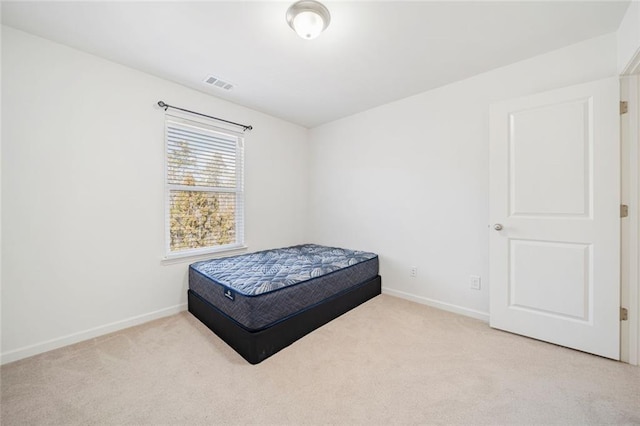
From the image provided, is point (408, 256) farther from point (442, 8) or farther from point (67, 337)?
point (67, 337)

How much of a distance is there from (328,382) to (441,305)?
5.61 feet

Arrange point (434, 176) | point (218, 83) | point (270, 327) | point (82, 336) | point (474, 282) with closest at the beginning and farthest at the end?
point (270, 327) < point (82, 336) < point (474, 282) < point (218, 83) < point (434, 176)

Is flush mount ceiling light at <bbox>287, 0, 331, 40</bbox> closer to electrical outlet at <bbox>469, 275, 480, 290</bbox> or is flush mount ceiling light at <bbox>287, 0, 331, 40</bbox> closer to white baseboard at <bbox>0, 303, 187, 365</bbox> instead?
electrical outlet at <bbox>469, 275, 480, 290</bbox>

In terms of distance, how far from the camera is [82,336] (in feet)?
6.84

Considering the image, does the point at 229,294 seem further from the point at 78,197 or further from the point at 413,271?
the point at 413,271

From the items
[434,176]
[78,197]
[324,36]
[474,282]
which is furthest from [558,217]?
[78,197]

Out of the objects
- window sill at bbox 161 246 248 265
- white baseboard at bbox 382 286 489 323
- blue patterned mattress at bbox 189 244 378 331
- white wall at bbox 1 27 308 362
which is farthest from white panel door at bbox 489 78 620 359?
white wall at bbox 1 27 308 362

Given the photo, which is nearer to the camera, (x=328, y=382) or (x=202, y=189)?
(x=328, y=382)

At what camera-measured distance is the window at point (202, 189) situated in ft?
8.74

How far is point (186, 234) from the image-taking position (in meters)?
2.78

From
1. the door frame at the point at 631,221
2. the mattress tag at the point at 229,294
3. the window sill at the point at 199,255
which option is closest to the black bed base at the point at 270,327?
the mattress tag at the point at 229,294

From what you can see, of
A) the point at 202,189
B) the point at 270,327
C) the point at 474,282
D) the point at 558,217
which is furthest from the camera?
the point at 202,189

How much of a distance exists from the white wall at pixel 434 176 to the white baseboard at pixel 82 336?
7.72 ft

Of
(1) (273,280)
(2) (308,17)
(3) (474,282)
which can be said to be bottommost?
(3) (474,282)
